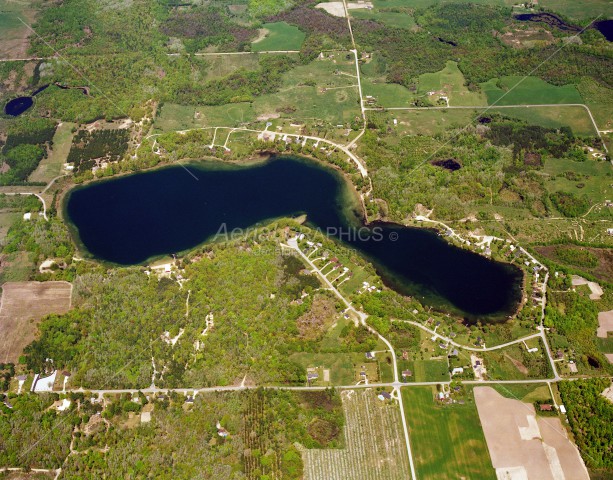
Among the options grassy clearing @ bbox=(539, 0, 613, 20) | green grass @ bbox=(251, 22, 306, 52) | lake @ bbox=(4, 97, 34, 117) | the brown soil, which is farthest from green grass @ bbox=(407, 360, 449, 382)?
grassy clearing @ bbox=(539, 0, 613, 20)

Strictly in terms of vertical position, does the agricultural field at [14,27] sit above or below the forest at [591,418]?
above

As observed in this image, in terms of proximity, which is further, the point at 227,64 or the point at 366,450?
the point at 227,64

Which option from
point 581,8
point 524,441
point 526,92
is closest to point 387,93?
point 526,92

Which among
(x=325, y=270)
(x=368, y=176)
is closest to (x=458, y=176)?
(x=368, y=176)

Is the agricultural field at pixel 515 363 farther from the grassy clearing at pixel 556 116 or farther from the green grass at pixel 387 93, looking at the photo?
the green grass at pixel 387 93

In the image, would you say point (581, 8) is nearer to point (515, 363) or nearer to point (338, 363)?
point (515, 363)

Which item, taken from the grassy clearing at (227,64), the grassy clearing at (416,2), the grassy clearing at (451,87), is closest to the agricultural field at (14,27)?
the grassy clearing at (227,64)
